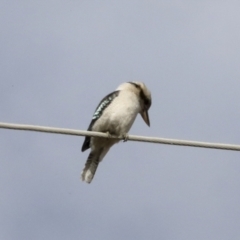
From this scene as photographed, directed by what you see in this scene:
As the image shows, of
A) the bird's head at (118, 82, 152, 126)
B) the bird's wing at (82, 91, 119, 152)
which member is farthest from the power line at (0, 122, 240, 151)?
the bird's head at (118, 82, 152, 126)

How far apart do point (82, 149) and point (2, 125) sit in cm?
355

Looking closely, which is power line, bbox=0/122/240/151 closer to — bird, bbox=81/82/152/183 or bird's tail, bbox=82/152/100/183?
bird, bbox=81/82/152/183

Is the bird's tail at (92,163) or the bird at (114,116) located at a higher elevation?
the bird at (114,116)

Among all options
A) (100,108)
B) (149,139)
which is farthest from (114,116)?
(149,139)

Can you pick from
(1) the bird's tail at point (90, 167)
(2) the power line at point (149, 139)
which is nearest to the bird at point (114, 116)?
(1) the bird's tail at point (90, 167)

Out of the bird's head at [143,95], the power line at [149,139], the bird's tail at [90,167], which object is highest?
the bird's head at [143,95]

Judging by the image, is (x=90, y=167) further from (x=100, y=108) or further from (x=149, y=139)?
(x=149, y=139)

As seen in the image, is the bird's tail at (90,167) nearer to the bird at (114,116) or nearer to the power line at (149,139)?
the bird at (114,116)

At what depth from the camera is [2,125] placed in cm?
816

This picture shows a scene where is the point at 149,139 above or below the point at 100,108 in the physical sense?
below

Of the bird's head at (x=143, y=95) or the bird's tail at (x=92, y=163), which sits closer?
the bird's tail at (x=92, y=163)

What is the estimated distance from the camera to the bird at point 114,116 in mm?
11055

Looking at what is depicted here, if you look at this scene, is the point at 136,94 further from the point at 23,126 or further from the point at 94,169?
the point at 23,126

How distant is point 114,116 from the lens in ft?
36.2
